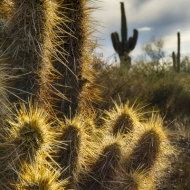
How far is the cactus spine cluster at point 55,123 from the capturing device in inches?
150

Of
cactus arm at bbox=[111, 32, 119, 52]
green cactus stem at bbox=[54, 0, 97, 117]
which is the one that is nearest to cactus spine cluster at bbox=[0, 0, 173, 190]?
green cactus stem at bbox=[54, 0, 97, 117]

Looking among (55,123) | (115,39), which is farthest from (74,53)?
(115,39)

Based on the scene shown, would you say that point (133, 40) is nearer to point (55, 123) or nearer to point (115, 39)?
point (115, 39)

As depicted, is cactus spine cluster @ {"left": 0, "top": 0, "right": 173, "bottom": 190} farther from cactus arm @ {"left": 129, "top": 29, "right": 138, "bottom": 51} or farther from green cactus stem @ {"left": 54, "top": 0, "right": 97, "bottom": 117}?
cactus arm @ {"left": 129, "top": 29, "right": 138, "bottom": 51}

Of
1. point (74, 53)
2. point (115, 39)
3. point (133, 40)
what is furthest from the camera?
point (133, 40)

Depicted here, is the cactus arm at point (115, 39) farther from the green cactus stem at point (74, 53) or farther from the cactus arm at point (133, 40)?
the green cactus stem at point (74, 53)

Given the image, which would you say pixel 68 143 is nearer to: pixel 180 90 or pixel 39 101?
pixel 39 101

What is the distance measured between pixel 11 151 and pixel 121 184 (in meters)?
1.56

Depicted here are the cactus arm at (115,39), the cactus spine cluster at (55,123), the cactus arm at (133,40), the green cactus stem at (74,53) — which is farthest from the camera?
the cactus arm at (133,40)

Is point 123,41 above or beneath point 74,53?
above

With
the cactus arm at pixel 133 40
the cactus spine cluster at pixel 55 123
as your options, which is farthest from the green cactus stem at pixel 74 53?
the cactus arm at pixel 133 40

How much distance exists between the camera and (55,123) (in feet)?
16.1

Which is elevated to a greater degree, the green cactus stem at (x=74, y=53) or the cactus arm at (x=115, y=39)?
the cactus arm at (x=115, y=39)

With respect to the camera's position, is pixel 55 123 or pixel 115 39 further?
pixel 115 39
